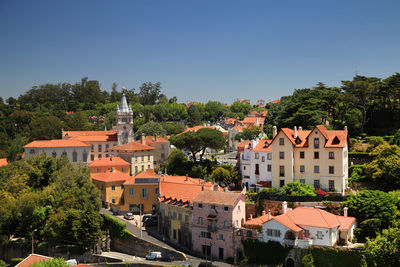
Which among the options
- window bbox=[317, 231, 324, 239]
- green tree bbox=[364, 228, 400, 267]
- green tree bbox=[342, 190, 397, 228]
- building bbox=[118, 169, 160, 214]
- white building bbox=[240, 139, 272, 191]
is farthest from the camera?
building bbox=[118, 169, 160, 214]

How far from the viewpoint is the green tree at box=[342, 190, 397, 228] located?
4162 cm

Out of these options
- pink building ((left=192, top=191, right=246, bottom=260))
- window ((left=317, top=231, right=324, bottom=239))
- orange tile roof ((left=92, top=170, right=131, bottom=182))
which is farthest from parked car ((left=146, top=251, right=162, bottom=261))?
window ((left=317, top=231, right=324, bottom=239))

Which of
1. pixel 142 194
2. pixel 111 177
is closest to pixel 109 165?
pixel 111 177

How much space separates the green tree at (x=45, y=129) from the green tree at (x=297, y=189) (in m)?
65.1

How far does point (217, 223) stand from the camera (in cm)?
4575

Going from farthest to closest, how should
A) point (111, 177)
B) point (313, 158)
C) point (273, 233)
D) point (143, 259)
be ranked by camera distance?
point (111, 177) → point (313, 158) → point (143, 259) → point (273, 233)

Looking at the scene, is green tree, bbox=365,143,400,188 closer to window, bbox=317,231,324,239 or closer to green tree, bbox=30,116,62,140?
window, bbox=317,231,324,239

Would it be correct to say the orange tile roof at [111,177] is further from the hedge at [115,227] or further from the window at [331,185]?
the window at [331,185]

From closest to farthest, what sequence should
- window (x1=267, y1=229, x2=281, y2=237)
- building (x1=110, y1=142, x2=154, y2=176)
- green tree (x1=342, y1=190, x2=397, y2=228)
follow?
green tree (x1=342, y1=190, x2=397, y2=228) < window (x1=267, y1=229, x2=281, y2=237) < building (x1=110, y1=142, x2=154, y2=176)

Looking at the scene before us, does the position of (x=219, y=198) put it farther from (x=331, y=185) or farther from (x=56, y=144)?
(x=56, y=144)

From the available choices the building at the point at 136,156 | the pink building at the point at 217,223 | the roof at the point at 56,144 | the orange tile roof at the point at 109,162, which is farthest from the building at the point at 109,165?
the pink building at the point at 217,223

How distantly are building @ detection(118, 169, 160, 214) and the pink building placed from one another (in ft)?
33.6

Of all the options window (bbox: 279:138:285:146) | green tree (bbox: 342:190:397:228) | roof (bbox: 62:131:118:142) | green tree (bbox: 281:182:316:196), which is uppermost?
roof (bbox: 62:131:118:142)

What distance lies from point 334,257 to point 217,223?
12408 millimetres
